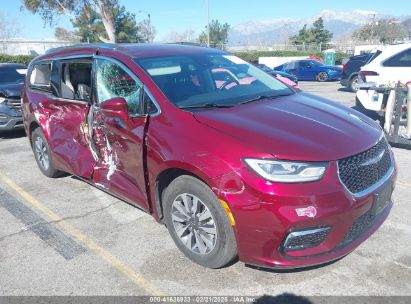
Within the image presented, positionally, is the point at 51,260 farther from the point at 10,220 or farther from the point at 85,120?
the point at 85,120

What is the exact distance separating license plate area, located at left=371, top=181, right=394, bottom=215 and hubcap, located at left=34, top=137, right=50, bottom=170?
161 inches

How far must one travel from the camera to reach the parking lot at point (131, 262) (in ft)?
9.78

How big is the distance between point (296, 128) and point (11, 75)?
8.32m

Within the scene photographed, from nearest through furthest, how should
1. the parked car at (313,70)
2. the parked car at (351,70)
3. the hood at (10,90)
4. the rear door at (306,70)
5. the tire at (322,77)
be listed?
the hood at (10,90)
the parked car at (351,70)
the parked car at (313,70)
the tire at (322,77)
the rear door at (306,70)

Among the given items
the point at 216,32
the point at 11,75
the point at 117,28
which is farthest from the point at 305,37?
the point at 11,75

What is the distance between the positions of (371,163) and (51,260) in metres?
2.71

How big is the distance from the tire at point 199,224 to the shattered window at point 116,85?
34.0 inches

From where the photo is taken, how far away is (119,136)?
3697mm

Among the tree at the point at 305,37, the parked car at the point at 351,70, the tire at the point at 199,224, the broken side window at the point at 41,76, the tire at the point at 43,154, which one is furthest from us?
the tree at the point at 305,37

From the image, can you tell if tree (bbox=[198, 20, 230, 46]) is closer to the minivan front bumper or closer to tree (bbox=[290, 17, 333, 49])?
tree (bbox=[290, 17, 333, 49])

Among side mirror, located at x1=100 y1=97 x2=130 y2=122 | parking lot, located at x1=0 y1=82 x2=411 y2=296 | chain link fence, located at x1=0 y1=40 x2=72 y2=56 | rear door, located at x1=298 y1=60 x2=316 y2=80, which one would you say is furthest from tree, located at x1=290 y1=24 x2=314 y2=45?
side mirror, located at x1=100 y1=97 x2=130 y2=122

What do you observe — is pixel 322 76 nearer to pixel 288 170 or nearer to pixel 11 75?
pixel 11 75

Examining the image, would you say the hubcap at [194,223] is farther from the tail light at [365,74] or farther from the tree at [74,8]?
the tree at [74,8]

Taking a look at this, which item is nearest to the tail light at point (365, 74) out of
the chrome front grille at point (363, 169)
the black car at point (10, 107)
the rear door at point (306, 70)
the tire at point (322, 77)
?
the chrome front grille at point (363, 169)
